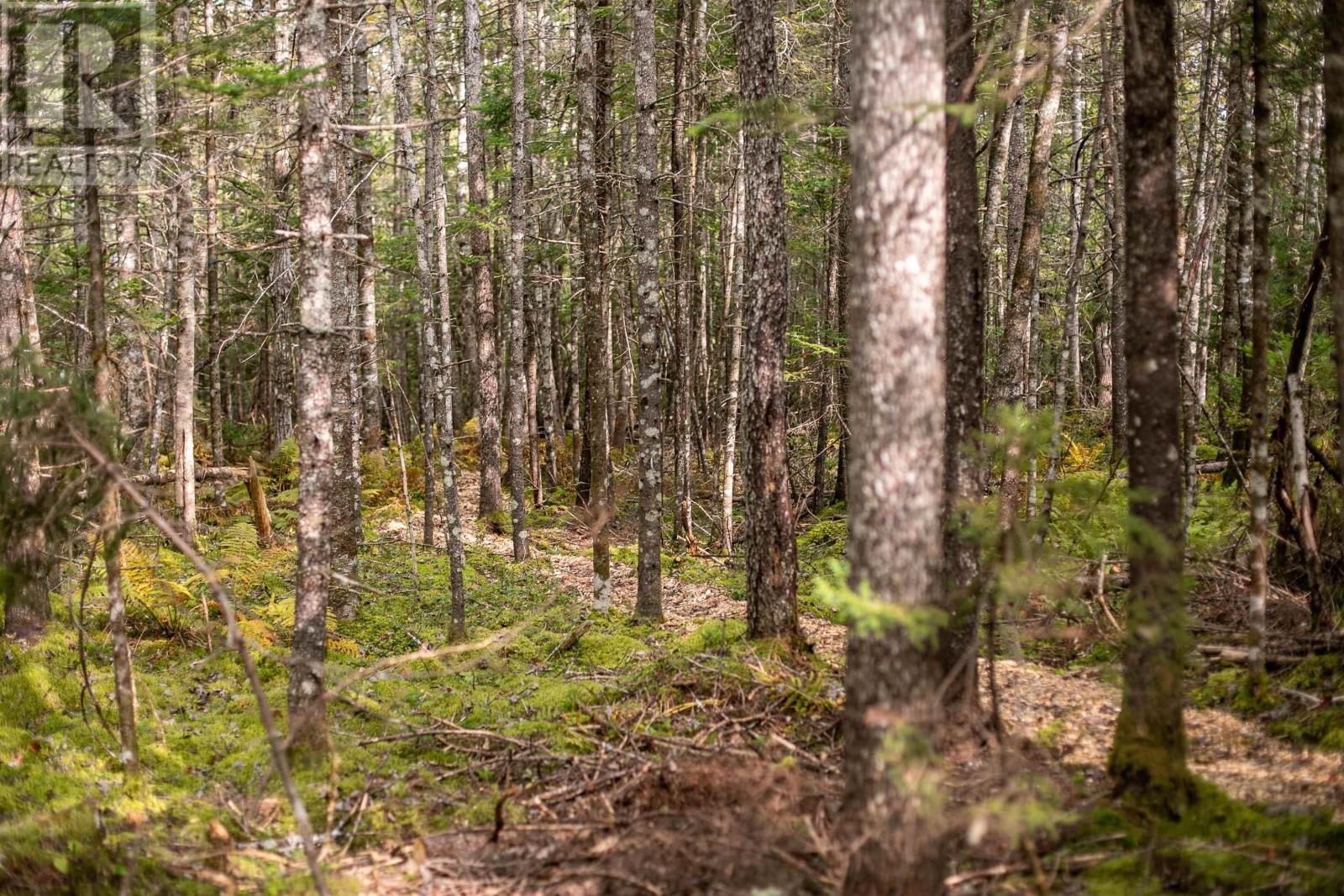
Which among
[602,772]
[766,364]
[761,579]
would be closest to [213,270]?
[766,364]

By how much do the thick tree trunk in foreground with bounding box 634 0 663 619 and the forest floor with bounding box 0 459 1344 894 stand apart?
106 centimetres

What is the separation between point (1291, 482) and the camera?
7.95m

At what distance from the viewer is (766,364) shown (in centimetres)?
844

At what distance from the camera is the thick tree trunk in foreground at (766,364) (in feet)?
27.5

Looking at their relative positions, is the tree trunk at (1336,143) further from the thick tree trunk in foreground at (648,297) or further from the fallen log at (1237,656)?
the thick tree trunk in foreground at (648,297)

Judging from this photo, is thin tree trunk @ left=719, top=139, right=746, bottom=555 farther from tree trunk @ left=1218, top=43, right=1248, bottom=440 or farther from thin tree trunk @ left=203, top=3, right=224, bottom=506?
thin tree trunk @ left=203, top=3, right=224, bottom=506

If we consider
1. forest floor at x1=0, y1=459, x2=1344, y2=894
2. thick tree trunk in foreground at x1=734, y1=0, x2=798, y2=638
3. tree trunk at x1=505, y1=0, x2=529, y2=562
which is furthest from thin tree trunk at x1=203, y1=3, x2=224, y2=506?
thick tree trunk in foreground at x1=734, y1=0, x2=798, y2=638

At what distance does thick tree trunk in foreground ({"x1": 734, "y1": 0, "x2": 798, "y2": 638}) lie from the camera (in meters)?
8.37

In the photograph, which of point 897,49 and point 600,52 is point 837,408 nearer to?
point 600,52

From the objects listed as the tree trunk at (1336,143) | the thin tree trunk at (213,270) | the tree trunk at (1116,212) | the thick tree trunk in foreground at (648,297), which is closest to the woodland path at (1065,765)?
the tree trunk at (1336,143)

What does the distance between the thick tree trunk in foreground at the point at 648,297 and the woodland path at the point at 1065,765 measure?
2862mm

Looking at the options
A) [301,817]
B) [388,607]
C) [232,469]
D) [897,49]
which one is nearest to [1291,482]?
[897,49]

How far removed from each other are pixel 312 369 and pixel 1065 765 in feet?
21.7

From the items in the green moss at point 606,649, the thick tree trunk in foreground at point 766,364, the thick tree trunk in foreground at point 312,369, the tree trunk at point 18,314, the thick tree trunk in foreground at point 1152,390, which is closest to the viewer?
the thick tree trunk in foreground at point 1152,390
